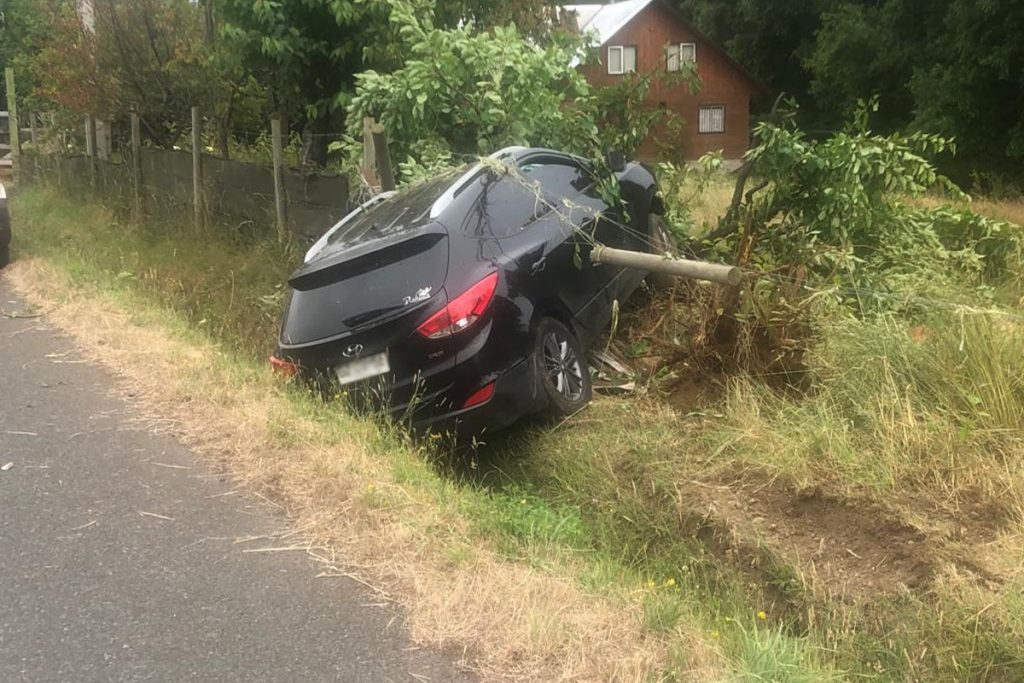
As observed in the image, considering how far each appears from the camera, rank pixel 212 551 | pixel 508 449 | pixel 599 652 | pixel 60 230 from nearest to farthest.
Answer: pixel 599 652, pixel 212 551, pixel 508 449, pixel 60 230

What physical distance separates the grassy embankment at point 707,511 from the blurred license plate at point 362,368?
0.25 metres

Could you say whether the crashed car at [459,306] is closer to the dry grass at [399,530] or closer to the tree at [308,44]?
the dry grass at [399,530]

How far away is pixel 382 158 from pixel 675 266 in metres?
3.34

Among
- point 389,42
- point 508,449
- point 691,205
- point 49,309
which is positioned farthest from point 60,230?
point 508,449

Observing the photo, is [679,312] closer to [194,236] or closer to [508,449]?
[508,449]

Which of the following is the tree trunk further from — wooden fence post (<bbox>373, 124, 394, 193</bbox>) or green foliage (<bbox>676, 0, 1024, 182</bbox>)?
green foliage (<bbox>676, 0, 1024, 182</bbox>)

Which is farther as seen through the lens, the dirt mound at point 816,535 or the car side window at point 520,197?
the car side window at point 520,197

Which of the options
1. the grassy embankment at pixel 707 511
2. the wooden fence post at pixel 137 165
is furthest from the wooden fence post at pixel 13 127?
the grassy embankment at pixel 707 511

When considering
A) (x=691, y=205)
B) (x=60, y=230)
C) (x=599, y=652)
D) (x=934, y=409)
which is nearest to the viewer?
(x=599, y=652)

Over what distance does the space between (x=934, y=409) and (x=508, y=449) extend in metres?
2.43

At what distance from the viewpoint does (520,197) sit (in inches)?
252

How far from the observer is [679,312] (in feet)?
22.2

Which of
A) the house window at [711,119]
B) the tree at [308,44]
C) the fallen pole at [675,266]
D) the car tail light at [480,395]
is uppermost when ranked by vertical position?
the house window at [711,119]

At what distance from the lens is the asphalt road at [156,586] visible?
3.13 metres
